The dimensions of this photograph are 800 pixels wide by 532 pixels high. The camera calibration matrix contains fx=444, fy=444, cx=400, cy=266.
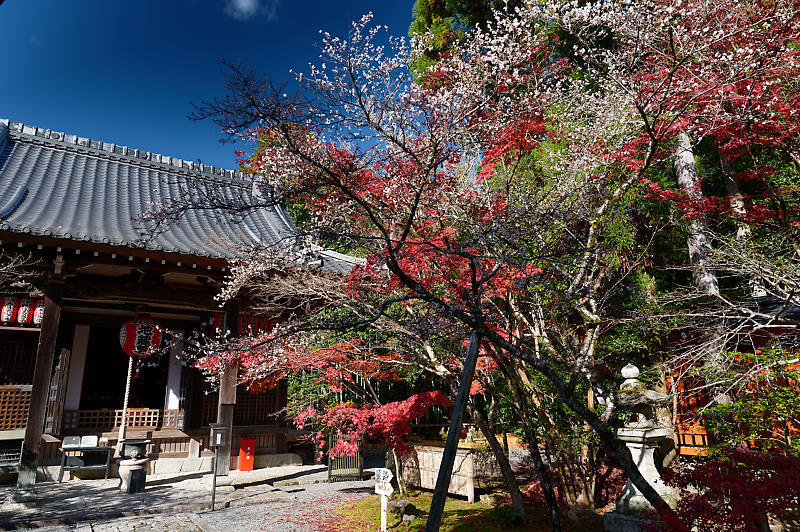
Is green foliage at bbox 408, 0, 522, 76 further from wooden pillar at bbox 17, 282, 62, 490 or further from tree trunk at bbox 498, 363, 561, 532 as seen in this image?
wooden pillar at bbox 17, 282, 62, 490

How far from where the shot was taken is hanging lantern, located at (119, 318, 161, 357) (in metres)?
10.3

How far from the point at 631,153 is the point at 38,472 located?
13.5 metres

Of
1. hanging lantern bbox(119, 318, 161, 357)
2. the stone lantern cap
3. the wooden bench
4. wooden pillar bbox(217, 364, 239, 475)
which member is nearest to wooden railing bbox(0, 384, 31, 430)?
the wooden bench

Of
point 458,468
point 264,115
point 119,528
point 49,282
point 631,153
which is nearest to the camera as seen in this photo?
point 264,115

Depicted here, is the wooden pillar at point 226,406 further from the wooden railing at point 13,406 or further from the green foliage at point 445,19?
the green foliage at point 445,19

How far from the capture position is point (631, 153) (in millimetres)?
7602

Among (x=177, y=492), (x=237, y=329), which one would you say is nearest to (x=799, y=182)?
(x=237, y=329)

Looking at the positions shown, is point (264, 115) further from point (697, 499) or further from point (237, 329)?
point (237, 329)

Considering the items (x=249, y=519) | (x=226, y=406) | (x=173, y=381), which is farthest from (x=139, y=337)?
(x=249, y=519)

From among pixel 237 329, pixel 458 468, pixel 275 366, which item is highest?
pixel 237 329

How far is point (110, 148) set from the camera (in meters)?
14.0

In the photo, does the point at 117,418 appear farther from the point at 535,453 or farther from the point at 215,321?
the point at 535,453

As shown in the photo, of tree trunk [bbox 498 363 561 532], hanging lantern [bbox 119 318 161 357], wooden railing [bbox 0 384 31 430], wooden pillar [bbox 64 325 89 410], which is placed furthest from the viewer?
wooden pillar [bbox 64 325 89 410]

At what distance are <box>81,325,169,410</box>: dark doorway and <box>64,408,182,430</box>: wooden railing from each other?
1.66 ft
